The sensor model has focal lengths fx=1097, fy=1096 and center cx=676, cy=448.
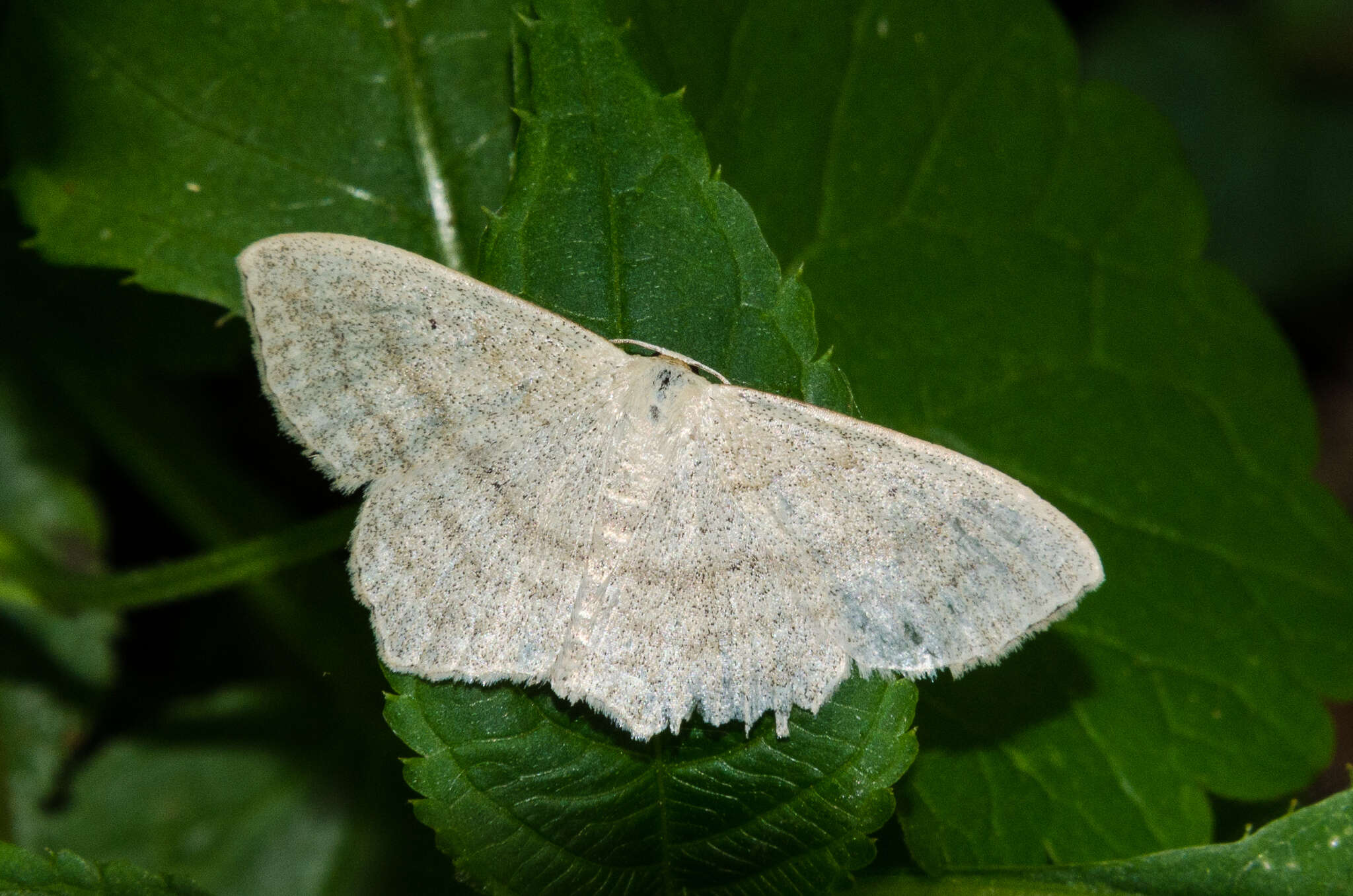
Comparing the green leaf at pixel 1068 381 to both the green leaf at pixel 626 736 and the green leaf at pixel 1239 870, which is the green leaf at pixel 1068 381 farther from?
the green leaf at pixel 626 736

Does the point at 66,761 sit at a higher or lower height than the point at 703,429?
lower

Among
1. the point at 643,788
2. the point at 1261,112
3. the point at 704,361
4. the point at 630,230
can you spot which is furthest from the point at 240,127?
the point at 1261,112

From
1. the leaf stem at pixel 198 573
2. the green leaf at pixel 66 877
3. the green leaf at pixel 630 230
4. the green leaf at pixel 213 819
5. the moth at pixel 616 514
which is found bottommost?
the green leaf at pixel 213 819

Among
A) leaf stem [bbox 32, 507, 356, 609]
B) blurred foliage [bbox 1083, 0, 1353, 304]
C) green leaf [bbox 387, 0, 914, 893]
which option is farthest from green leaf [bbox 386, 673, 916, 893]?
blurred foliage [bbox 1083, 0, 1353, 304]

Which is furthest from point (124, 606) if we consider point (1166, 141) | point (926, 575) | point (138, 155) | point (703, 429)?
point (1166, 141)

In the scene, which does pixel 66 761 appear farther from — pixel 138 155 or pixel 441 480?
pixel 441 480

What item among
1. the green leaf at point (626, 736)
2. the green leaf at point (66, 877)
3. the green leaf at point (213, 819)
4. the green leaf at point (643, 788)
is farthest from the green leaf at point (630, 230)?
the green leaf at point (213, 819)

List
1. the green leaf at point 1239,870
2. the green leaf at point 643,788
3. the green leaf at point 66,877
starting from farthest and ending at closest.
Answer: the green leaf at point 1239,870, the green leaf at point 643,788, the green leaf at point 66,877
